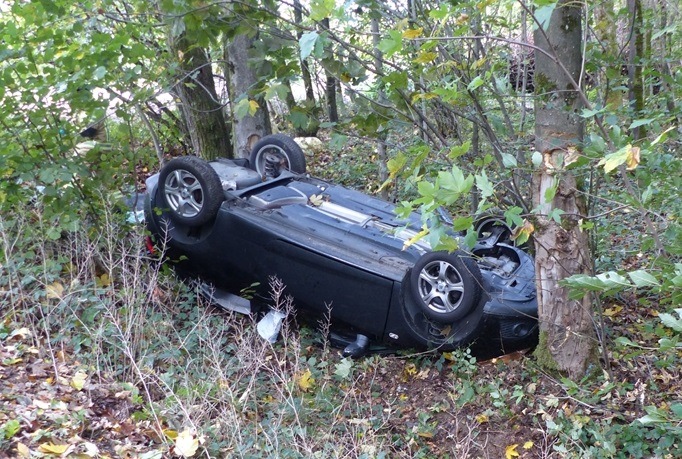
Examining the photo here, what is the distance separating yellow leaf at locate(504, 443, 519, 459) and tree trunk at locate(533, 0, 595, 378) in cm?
77

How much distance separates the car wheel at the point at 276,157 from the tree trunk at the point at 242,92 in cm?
55

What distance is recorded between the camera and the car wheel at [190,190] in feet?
19.6

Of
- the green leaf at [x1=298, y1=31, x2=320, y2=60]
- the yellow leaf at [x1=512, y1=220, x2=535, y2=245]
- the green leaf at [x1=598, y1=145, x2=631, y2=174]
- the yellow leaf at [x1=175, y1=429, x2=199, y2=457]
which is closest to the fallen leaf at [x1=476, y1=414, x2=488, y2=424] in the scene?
the yellow leaf at [x1=512, y1=220, x2=535, y2=245]

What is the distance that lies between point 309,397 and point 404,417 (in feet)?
2.48

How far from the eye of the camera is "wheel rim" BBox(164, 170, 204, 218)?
6121 mm

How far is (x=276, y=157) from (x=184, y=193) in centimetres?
140

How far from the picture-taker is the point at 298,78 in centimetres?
475

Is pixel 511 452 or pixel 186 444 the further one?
pixel 511 452

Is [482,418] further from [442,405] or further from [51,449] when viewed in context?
[51,449]

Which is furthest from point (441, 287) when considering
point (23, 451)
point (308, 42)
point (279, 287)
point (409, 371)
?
point (23, 451)

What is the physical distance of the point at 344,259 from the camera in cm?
559

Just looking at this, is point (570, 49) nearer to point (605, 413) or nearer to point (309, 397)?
point (605, 413)

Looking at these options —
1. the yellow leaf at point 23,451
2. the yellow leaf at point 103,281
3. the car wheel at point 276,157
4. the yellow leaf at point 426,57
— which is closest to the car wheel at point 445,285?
the yellow leaf at point 426,57

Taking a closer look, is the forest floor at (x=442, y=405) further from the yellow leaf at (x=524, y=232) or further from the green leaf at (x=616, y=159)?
the green leaf at (x=616, y=159)
